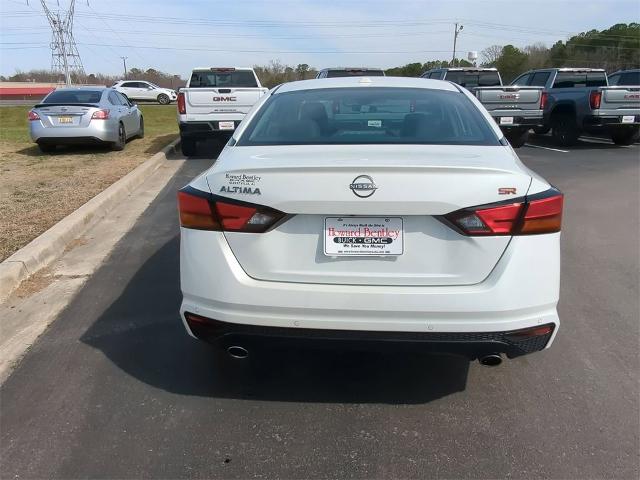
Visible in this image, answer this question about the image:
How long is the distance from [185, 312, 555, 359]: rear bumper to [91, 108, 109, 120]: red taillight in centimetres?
1007

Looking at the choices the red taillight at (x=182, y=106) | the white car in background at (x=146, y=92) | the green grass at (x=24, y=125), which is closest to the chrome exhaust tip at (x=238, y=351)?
the red taillight at (x=182, y=106)

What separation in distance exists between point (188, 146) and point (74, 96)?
2.71 metres

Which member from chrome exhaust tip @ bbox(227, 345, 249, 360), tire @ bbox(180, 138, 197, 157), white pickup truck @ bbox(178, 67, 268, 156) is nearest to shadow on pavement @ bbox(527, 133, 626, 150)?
white pickup truck @ bbox(178, 67, 268, 156)

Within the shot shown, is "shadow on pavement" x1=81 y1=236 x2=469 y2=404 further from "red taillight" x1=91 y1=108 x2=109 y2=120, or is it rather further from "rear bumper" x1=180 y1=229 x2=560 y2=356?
"red taillight" x1=91 y1=108 x2=109 y2=120

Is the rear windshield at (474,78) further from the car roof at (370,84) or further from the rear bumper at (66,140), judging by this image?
the car roof at (370,84)

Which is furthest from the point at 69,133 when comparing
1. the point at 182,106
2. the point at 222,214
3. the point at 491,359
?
the point at 491,359

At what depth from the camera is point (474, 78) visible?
15766 millimetres

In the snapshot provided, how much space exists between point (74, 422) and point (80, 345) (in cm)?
88

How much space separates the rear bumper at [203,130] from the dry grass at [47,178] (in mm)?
963

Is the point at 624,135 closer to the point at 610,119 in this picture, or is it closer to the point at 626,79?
the point at 610,119

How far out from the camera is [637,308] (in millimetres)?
4227

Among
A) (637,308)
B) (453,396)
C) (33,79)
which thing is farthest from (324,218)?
(33,79)

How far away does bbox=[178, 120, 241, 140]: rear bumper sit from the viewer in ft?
38.3

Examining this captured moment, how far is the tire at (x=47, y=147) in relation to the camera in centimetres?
1181
